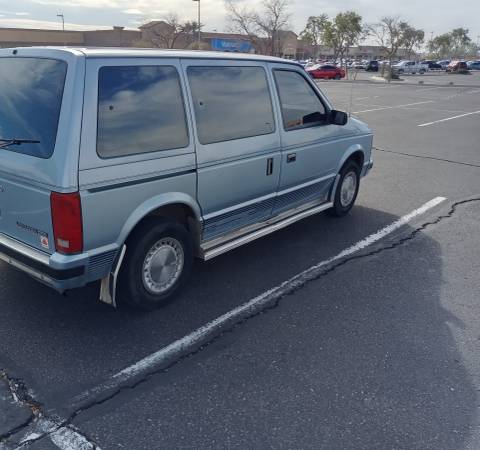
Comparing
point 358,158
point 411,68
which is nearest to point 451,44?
point 411,68

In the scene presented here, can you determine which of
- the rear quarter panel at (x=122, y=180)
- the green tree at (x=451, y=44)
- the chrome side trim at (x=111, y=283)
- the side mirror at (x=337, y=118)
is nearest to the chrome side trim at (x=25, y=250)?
the rear quarter panel at (x=122, y=180)

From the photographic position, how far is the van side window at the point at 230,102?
144 inches

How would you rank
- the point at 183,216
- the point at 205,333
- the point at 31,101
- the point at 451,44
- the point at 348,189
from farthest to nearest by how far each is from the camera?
the point at 451,44 < the point at 348,189 < the point at 183,216 < the point at 205,333 < the point at 31,101

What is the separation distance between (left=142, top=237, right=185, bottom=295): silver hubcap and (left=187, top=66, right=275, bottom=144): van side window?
34.1 inches

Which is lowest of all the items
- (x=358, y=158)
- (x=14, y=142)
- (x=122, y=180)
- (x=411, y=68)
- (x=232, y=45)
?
(x=358, y=158)

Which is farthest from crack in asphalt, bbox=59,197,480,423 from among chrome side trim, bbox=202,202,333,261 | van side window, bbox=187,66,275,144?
van side window, bbox=187,66,275,144

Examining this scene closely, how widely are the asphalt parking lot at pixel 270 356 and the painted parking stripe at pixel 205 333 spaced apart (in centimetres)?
1

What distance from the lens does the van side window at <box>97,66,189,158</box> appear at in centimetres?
305

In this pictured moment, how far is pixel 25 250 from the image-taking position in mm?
3207

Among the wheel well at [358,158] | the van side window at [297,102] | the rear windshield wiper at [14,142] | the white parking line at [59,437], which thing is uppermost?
the van side window at [297,102]

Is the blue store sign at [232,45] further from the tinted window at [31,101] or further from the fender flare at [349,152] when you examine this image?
the tinted window at [31,101]

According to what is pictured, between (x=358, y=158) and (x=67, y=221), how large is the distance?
408 cm

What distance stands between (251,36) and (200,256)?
53.3m

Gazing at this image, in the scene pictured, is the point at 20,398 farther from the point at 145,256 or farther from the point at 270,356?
the point at 270,356
